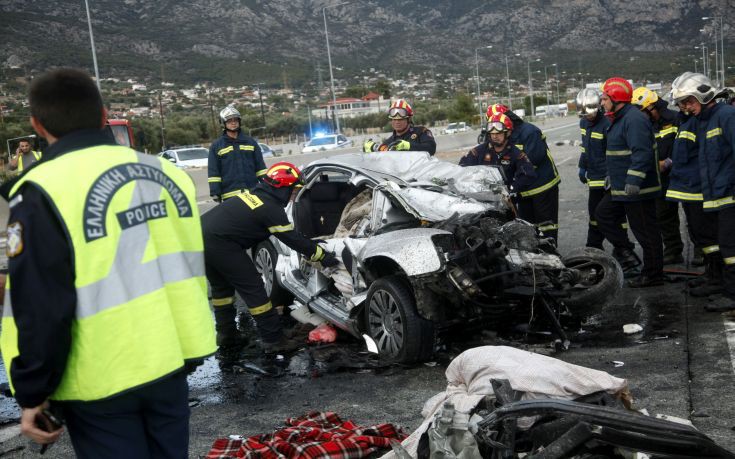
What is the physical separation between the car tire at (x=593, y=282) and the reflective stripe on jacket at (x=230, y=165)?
4393 millimetres

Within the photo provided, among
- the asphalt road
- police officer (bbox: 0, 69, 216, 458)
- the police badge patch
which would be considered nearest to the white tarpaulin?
the asphalt road

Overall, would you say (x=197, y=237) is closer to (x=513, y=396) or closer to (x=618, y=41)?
(x=513, y=396)

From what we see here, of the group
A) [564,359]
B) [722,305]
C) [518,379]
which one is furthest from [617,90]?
[518,379]

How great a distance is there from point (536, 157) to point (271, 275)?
126 inches

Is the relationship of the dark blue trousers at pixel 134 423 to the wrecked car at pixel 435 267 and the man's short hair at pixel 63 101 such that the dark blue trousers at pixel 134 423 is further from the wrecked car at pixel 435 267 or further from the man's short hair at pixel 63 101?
the wrecked car at pixel 435 267

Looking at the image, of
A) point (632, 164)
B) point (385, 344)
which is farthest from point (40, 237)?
point (632, 164)

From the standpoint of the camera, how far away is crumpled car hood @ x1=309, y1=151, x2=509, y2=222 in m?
6.39

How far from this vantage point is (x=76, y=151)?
2.52 m

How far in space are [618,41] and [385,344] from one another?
463 feet

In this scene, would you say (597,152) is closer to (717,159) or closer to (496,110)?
(496,110)

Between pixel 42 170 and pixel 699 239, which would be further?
pixel 699 239

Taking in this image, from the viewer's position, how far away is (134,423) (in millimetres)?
2600

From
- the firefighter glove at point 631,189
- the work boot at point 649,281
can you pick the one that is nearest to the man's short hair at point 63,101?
the firefighter glove at point 631,189

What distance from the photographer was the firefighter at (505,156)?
27.7ft
